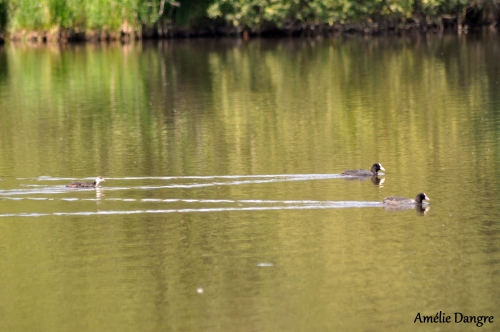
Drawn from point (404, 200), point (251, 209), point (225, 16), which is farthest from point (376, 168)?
point (225, 16)

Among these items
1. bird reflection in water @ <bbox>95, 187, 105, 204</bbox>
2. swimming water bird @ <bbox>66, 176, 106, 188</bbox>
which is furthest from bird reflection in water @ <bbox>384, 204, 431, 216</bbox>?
swimming water bird @ <bbox>66, 176, 106, 188</bbox>

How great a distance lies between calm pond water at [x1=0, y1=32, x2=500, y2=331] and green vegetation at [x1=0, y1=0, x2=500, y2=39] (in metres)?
21.6

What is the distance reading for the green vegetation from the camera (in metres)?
49.9

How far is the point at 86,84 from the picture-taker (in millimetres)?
32250

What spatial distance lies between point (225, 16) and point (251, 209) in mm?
39524

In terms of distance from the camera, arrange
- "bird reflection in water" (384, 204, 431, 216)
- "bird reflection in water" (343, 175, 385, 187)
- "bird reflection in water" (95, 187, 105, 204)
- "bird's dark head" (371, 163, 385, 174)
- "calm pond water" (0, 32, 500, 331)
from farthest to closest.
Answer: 1. "bird's dark head" (371, 163, 385, 174)
2. "bird reflection in water" (343, 175, 385, 187)
3. "bird reflection in water" (95, 187, 105, 204)
4. "bird reflection in water" (384, 204, 431, 216)
5. "calm pond water" (0, 32, 500, 331)

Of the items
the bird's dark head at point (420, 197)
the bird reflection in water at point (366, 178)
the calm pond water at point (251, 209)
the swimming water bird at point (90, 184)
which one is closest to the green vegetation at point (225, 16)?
the calm pond water at point (251, 209)

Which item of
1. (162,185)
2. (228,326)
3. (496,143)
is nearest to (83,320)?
(228,326)

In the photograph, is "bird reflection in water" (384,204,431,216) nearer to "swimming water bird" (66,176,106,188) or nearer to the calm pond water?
the calm pond water

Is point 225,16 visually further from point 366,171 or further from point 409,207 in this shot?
point 409,207

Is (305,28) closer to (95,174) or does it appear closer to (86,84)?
(86,84)

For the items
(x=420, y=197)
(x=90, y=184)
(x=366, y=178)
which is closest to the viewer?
(x=420, y=197)

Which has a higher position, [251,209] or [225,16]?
[225,16]

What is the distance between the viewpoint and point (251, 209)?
13.9 meters
